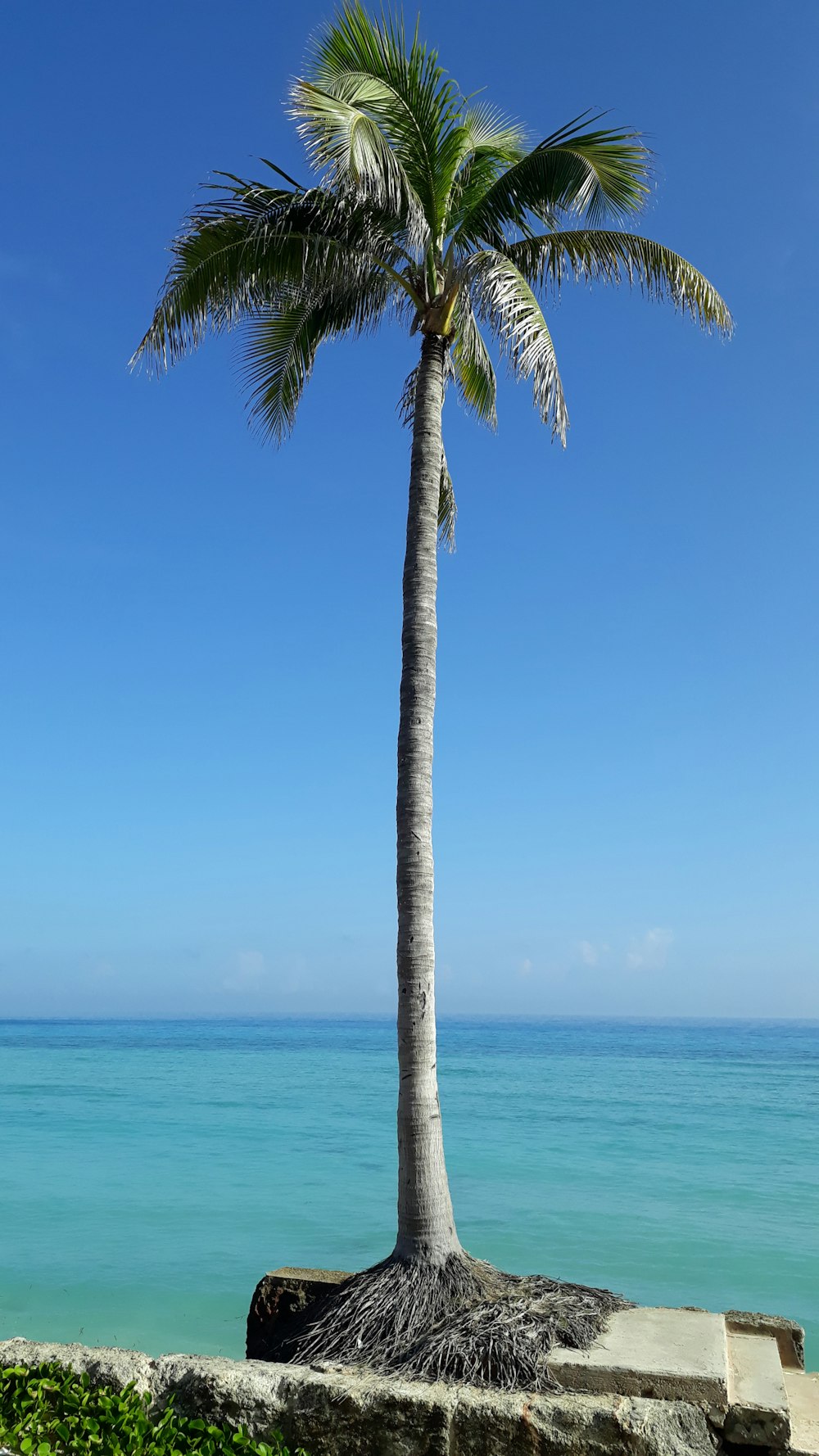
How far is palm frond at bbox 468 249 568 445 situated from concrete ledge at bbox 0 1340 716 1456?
6339mm

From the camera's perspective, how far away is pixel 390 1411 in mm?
5121

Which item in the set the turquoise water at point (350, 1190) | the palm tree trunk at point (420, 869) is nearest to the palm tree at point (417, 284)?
the palm tree trunk at point (420, 869)

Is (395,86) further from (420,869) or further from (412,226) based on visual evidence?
(420,869)

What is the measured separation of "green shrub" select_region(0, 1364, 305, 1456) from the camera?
185 inches

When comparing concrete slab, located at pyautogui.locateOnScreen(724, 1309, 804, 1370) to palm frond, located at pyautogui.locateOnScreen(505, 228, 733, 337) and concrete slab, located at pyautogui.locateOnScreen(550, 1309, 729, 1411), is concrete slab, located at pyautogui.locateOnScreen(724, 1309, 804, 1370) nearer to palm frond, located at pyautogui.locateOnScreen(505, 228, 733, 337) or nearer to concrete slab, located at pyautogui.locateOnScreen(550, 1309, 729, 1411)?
concrete slab, located at pyautogui.locateOnScreen(550, 1309, 729, 1411)

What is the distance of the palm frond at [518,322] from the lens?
757cm

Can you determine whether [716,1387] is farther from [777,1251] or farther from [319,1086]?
[319,1086]

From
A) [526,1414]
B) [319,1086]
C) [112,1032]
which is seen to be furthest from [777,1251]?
[112,1032]

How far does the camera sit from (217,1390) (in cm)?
528

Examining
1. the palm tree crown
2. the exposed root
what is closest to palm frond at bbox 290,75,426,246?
the palm tree crown

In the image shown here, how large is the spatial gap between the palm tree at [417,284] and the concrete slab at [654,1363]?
358 millimetres

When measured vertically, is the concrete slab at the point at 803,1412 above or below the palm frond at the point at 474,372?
below

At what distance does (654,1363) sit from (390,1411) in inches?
53.6

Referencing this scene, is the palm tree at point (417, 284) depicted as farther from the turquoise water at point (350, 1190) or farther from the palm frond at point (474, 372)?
the turquoise water at point (350, 1190)
